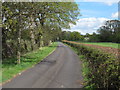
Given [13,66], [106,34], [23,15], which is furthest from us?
[106,34]

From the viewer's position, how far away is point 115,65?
6.32 metres

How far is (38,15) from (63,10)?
8.19 ft

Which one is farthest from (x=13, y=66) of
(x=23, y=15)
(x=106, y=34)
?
(x=106, y=34)

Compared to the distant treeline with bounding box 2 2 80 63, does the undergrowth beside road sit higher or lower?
lower

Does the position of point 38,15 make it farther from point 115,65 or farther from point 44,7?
point 115,65

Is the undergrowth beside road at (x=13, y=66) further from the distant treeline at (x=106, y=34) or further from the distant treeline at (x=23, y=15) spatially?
the distant treeline at (x=106, y=34)

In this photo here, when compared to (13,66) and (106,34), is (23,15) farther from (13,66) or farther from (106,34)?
(106,34)

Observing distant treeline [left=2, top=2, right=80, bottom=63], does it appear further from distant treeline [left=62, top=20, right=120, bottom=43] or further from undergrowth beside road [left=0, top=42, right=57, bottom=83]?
Result: distant treeline [left=62, top=20, right=120, bottom=43]

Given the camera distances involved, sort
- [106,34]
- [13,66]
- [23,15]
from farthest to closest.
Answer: [106,34] → [23,15] → [13,66]

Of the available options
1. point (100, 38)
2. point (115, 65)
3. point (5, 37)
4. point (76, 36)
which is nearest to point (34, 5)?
point (5, 37)

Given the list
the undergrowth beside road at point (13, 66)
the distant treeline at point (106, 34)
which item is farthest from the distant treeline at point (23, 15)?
the distant treeline at point (106, 34)

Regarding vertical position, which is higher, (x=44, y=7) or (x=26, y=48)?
(x=44, y=7)

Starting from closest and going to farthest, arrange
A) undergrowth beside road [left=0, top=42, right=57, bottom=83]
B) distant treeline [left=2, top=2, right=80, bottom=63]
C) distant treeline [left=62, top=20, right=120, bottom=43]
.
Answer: undergrowth beside road [left=0, top=42, right=57, bottom=83] → distant treeline [left=2, top=2, right=80, bottom=63] → distant treeline [left=62, top=20, right=120, bottom=43]

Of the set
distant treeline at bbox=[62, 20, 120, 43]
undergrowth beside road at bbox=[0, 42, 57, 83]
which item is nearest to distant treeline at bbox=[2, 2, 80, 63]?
undergrowth beside road at bbox=[0, 42, 57, 83]
